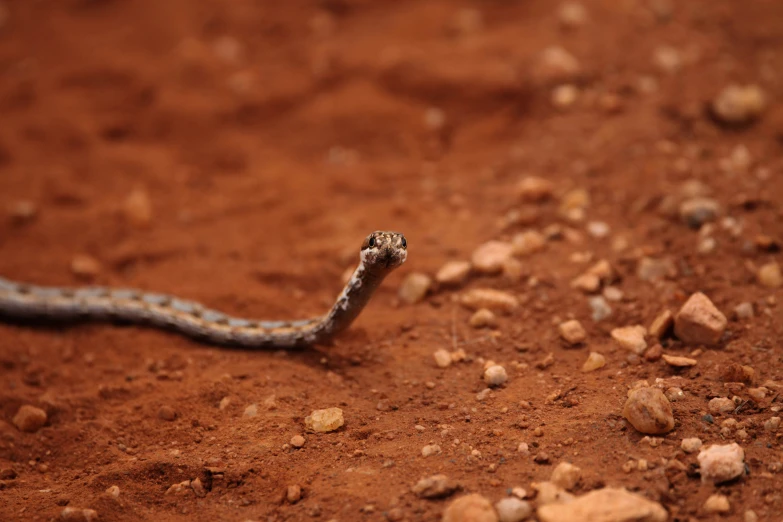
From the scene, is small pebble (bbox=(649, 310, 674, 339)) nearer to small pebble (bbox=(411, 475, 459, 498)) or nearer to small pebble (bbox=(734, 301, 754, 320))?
small pebble (bbox=(734, 301, 754, 320))

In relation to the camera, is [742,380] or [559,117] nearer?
[742,380]

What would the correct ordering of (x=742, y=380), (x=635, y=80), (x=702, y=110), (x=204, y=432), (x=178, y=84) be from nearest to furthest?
1. (x=742, y=380)
2. (x=204, y=432)
3. (x=702, y=110)
4. (x=635, y=80)
5. (x=178, y=84)

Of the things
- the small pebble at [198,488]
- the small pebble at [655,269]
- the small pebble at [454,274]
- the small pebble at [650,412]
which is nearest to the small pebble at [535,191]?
the small pebble at [454,274]

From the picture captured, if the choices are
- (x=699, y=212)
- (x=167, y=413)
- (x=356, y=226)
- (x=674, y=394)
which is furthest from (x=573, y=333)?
(x=167, y=413)

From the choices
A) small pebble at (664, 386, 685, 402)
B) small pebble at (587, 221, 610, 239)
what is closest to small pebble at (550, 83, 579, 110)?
small pebble at (587, 221, 610, 239)

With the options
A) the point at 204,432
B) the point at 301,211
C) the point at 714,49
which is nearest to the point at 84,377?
the point at 204,432

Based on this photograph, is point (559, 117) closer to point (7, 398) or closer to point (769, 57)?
point (769, 57)

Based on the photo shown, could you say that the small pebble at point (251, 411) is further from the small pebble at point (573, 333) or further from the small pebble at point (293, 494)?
the small pebble at point (573, 333)
